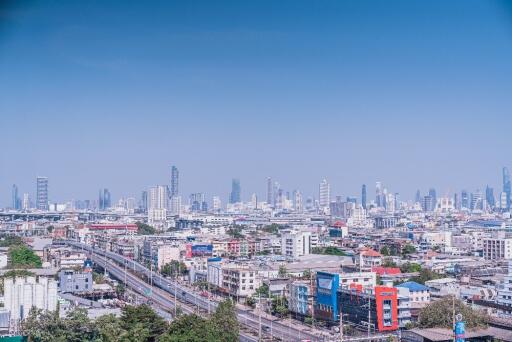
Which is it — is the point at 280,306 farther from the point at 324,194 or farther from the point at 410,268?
the point at 324,194

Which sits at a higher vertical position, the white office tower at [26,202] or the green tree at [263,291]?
the white office tower at [26,202]

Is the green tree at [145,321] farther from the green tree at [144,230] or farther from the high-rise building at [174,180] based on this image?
the high-rise building at [174,180]

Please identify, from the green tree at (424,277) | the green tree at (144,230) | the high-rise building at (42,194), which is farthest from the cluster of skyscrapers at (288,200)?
the green tree at (424,277)

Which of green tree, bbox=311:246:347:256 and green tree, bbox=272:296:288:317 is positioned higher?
green tree, bbox=311:246:347:256

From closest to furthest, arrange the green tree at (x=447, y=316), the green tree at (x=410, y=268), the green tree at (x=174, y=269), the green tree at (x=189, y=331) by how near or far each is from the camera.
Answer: the green tree at (x=189, y=331) → the green tree at (x=447, y=316) → the green tree at (x=410, y=268) → the green tree at (x=174, y=269)

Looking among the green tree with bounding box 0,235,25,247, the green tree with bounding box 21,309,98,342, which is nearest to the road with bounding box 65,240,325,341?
the green tree with bounding box 0,235,25,247

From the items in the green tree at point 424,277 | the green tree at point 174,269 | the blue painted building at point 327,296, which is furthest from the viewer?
the green tree at point 174,269

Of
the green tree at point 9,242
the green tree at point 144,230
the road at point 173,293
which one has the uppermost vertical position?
the green tree at point 144,230

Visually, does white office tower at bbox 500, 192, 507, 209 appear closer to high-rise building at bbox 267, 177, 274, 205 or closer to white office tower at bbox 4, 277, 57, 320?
high-rise building at bbox 267, 177, 274, 205
